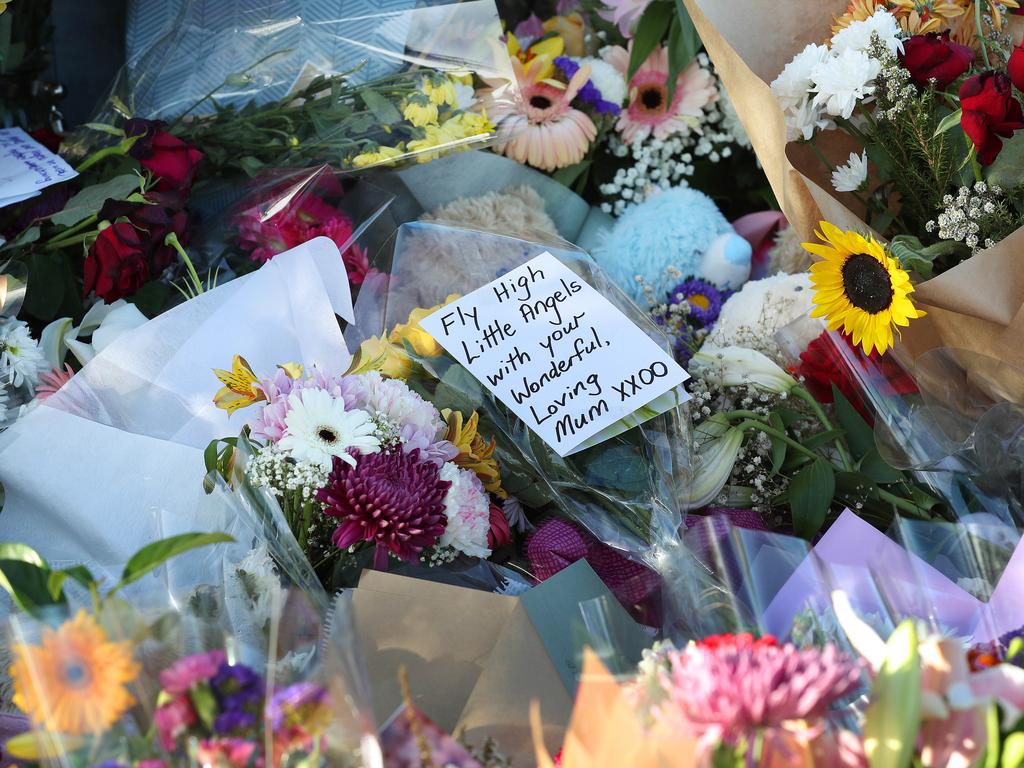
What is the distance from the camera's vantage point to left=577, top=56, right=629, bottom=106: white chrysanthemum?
5.13 ft

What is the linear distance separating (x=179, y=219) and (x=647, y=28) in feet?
2.63

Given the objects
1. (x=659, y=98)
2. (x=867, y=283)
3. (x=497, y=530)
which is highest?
(x=659, y=98)

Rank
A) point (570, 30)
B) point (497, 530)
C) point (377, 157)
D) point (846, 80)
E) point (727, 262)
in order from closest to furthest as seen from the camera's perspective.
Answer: point (497, 530)
point (846, 80)
point (377, 157)
point (727, 262)
point (570, 30)

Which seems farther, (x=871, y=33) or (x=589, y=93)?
(x=589, y=93)

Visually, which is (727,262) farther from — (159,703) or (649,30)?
(159,703)

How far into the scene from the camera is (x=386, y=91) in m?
1.35

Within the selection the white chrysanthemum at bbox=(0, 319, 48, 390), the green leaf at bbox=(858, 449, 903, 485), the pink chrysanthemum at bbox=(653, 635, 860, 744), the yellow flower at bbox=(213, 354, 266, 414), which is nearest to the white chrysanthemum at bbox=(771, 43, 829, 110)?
the green leaf at bbox=(858, 449, 903, 485)

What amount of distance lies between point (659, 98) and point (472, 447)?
89 cm

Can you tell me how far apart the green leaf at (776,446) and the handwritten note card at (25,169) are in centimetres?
92

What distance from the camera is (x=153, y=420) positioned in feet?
3.30

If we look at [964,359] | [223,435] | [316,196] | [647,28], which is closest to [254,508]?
[223,435]

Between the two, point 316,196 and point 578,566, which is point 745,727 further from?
point 316,196

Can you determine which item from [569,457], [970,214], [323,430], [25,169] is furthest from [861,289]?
[25,169]

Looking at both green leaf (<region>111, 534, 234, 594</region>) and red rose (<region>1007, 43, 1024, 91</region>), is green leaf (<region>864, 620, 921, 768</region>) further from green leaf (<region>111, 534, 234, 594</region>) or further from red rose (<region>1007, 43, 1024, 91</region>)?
red rose (<region>1007, 43, 1024, 91</region>)
